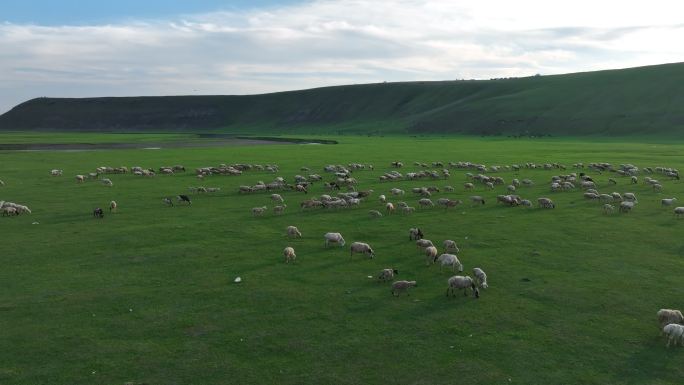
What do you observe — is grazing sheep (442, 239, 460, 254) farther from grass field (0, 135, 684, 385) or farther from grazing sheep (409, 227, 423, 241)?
grazing sheep (409, 227, 423, 241)

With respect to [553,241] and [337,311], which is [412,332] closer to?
[337,311]

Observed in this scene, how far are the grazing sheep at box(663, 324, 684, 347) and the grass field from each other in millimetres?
347

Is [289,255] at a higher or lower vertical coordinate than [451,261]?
lower

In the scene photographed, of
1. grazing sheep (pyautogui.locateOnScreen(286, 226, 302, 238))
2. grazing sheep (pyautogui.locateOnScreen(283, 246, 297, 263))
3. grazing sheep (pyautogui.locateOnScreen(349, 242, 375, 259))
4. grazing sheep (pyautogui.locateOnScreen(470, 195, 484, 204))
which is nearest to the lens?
grazing sheep (pyautogui.locateOnScreen(283, 246, 297, 263))

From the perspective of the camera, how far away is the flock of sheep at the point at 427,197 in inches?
663

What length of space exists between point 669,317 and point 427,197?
64.3 feet

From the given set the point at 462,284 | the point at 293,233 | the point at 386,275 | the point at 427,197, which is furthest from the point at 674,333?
the point at 427,197

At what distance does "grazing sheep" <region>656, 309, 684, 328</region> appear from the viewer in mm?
13789

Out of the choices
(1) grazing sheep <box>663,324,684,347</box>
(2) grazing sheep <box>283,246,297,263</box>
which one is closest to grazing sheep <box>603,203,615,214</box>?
→ (1) grazing sheep <box>663,324,684,347</box>

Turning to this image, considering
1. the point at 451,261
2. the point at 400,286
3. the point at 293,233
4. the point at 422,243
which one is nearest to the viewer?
the point at 400,286

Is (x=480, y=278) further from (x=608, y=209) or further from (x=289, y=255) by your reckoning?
(x=608, y=209)

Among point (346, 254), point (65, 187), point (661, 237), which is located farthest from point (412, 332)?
point (65, 187)

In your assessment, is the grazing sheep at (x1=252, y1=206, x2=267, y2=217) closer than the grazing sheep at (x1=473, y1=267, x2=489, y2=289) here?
No

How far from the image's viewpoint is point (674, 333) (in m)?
13.0
